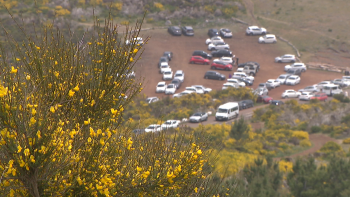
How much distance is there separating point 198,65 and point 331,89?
61.1 ft

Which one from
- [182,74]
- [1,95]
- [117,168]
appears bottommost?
[182,74]

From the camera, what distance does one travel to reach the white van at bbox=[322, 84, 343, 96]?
4888 centimetres

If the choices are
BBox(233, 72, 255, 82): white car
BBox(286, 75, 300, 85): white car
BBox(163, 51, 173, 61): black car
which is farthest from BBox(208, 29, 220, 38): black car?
BBox(286, 75, 300, 85): white car

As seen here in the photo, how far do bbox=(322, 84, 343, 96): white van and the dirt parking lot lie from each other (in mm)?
3668

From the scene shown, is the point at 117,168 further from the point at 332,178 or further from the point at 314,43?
the point at 314,43

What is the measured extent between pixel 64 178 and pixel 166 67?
50542 mm

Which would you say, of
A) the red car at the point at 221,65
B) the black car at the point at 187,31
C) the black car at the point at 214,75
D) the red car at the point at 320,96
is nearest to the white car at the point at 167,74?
the black car at the point at 214,75

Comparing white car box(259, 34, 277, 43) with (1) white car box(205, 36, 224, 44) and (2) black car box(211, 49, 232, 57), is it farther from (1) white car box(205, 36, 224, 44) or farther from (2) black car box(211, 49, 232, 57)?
(2) black car box(211, 49, 232, 57)

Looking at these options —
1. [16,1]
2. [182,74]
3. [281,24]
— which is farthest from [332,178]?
[16,1]

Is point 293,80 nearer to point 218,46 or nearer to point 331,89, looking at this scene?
point 331,89

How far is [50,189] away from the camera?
A: 496cm

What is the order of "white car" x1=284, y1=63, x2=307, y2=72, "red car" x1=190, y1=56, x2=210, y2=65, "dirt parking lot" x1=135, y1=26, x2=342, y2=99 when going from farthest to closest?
"red car" x1=190, y1=56, x2=210, y2=65 → "white car" x1=284, y1=63, x2=307, y2=72 → "dirt parking lot" x1=135, y1=26, x2=342, y2=99

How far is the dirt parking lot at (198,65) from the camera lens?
52.5 meters

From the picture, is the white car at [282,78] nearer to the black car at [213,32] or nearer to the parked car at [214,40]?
the parked car at [214,40]
